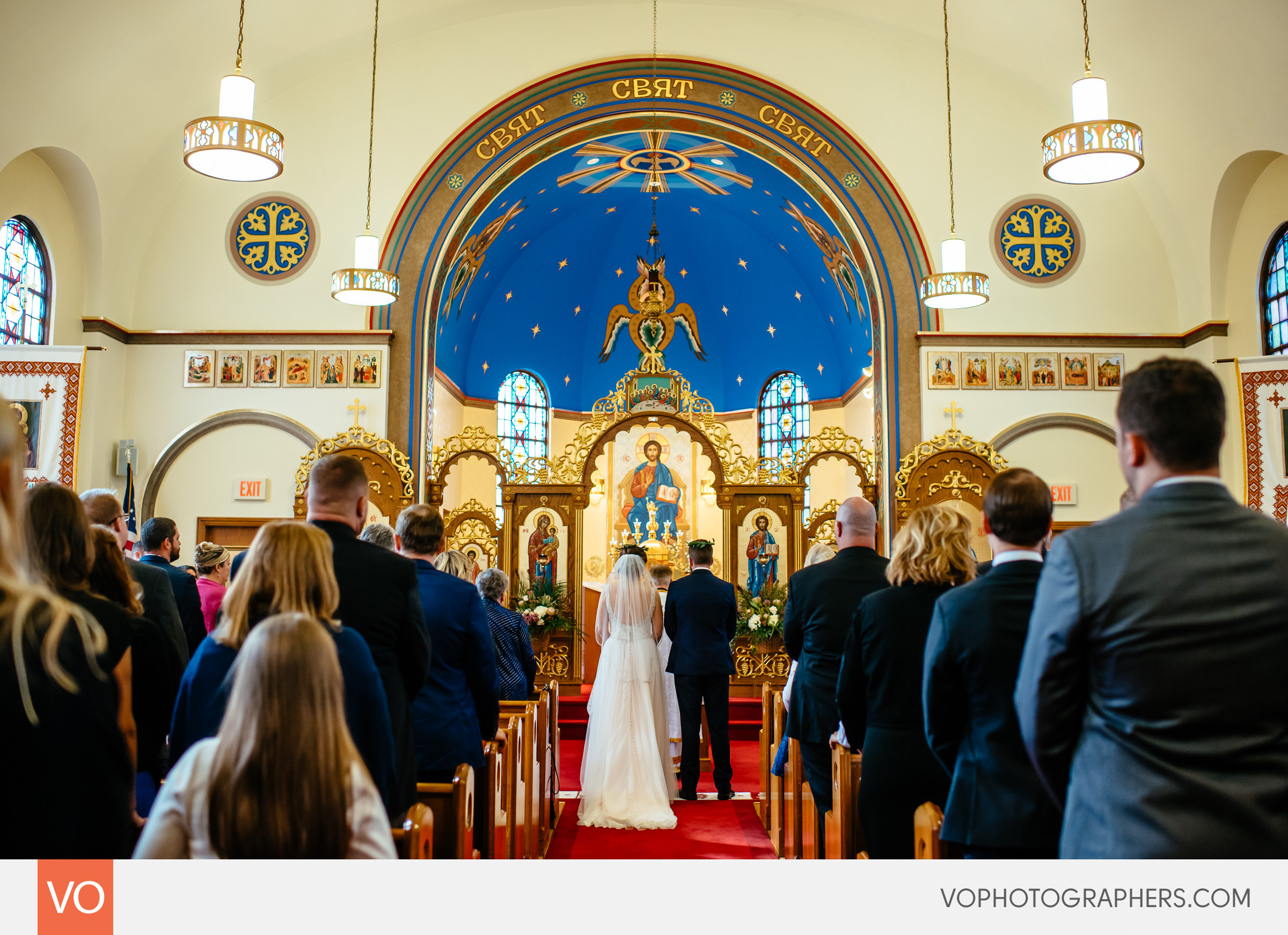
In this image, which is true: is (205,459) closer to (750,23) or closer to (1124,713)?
(750,23)

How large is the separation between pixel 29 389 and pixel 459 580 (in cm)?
869

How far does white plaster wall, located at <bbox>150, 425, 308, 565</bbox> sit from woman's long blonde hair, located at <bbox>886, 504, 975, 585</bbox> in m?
10.8

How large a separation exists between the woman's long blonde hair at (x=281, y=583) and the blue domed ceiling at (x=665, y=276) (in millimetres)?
12718

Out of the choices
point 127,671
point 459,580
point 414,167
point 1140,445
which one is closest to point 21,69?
point 414,167

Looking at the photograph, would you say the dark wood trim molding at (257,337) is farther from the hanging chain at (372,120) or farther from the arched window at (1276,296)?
the arched window at (1276,296)

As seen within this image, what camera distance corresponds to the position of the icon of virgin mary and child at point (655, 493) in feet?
46.3

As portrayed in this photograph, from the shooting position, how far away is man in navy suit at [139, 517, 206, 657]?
507 centimetres

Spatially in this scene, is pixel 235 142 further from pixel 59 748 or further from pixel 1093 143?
pixel 1093 143

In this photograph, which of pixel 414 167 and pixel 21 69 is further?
pixel 414 167

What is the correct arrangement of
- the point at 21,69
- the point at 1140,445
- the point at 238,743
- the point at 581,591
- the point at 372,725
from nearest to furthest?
the point at 238,743 < the point at 1140,445 < the point at 372,725 < the point at 21,69 < the point at 581,591

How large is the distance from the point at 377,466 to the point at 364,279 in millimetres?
2810

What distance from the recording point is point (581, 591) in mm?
13148

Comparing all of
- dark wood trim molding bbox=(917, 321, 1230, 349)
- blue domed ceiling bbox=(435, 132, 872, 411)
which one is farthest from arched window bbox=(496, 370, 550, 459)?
dark wood trim molding bbox=(917, 321, 1230, 349)

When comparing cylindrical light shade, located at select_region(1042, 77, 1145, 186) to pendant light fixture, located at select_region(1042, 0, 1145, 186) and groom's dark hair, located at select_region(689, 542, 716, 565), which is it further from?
groom's dark hair, located at select_region(689, 542, 716, 565)
